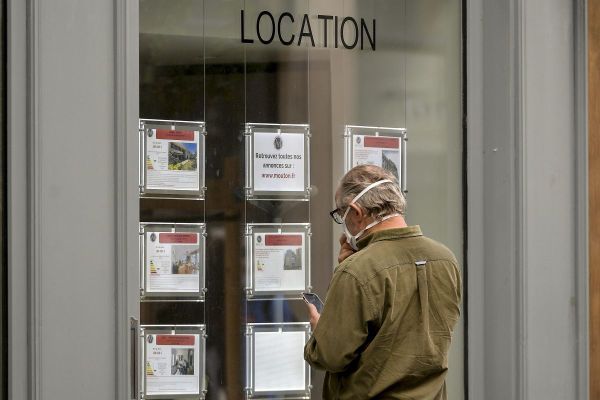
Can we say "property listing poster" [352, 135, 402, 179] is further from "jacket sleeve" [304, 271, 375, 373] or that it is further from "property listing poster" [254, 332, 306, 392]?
"jacket sleeve" [304, 271, 375, 373]

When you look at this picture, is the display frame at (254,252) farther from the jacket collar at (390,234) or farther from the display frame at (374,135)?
the jacket collar at (390,234)

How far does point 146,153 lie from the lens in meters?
4.35

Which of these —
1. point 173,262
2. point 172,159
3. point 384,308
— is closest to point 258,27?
point 172,159

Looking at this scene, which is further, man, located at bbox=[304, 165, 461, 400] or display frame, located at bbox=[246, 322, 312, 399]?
display frame, located at bbox=[246, 322, 312, 399]

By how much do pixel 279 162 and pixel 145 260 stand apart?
2.63ft

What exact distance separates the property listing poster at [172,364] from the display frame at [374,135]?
1.15 metres

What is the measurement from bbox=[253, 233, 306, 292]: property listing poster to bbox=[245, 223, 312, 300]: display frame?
0.4 inches

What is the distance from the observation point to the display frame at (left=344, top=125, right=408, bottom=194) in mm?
4750
